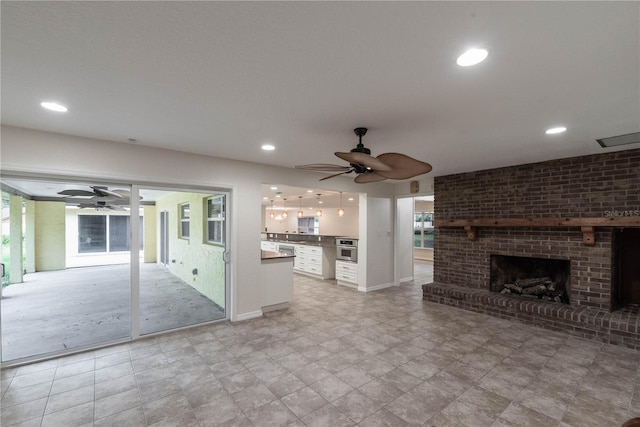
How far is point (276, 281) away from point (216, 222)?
147 centimetres

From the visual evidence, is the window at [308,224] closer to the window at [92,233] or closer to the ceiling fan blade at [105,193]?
the window at [92,233]

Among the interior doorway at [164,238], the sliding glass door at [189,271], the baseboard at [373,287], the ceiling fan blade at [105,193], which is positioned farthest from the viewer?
the interior doorway at [164,238]

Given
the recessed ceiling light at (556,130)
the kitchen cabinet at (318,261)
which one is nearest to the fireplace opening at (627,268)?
the recessed ceiling light at (556,130)

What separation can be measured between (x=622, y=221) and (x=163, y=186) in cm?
598

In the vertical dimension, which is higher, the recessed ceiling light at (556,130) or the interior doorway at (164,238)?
the recessed ceiling light at (556,130)

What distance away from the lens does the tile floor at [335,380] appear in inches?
85.5

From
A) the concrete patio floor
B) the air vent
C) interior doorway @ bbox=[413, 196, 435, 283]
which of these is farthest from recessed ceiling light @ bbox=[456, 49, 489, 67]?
interior doorway @ bbox=[413, 196, 435, 283]

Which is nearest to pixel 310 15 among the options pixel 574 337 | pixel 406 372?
pixel 406 372

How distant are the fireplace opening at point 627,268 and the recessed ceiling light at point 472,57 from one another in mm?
4329

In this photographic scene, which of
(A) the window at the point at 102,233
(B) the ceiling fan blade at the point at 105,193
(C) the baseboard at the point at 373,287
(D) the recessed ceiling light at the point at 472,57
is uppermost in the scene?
(D) the recessed ceiling light at the point at 472,57

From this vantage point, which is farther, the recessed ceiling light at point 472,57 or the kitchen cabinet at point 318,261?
the kitchen cabinet at point 318,261

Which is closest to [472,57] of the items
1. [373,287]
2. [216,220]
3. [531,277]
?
[216,220]

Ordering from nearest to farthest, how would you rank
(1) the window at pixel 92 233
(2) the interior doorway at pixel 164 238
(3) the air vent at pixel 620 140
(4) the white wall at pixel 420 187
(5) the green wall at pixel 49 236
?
(3) the air vent at pixel 620 140, (4) the white wall at pixel 420 187, (5) the green wall at pixel 49 236, (2) the interior doorway at pixel 164 238, (1) the window at pixel 92 233

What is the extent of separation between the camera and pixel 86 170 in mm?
3180
